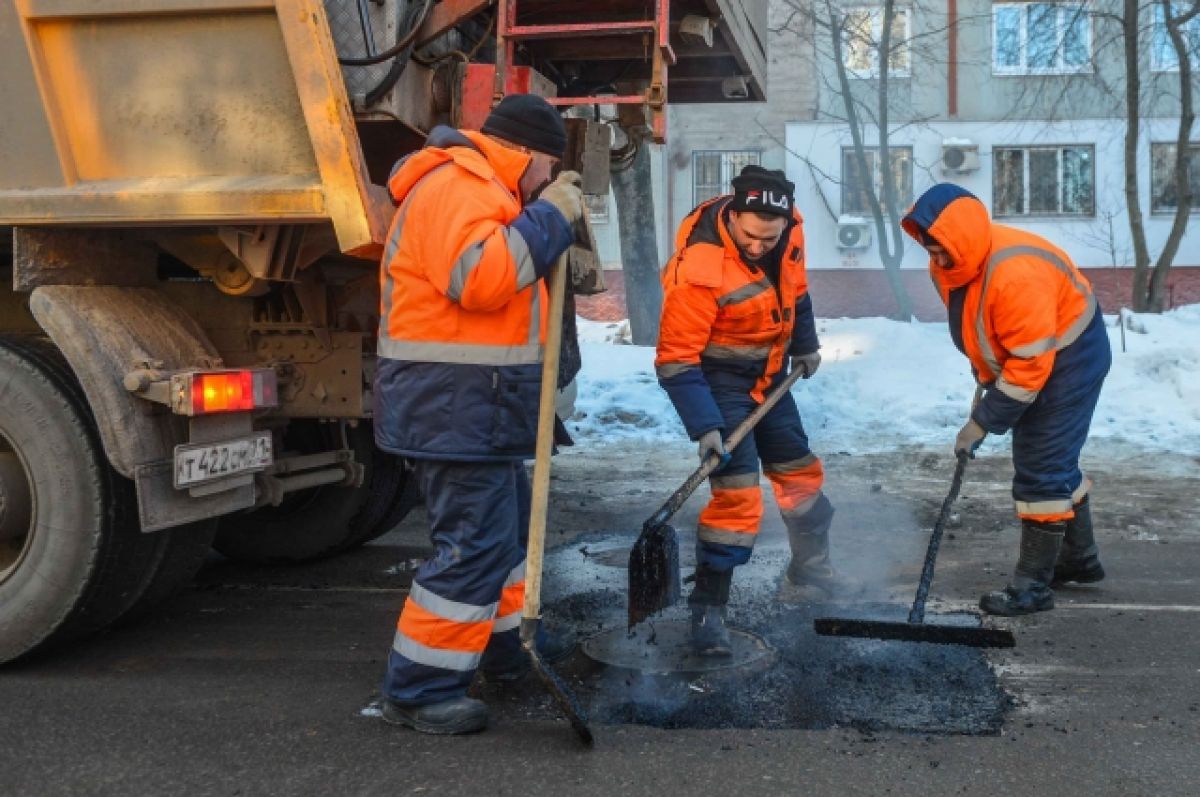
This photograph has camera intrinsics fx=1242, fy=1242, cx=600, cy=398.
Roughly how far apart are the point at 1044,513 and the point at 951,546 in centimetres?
112

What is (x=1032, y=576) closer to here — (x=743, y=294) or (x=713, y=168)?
(x=743, y=294)

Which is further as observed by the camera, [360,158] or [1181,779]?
[360,158]

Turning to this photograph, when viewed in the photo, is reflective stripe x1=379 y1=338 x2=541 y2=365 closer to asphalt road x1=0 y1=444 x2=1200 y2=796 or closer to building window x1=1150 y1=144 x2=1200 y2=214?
asphalt road x1=0 y1=444 x2=1200 y2=796

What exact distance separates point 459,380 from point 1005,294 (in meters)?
2.01

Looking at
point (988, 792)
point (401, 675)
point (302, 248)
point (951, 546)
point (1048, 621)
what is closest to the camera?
point (988, 792)

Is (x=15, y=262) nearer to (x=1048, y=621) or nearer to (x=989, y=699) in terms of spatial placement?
(x=989, y=699)

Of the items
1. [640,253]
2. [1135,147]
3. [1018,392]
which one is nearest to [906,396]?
[640,253]

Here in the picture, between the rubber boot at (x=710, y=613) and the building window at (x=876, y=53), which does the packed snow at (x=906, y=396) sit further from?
the building window at (x=876, y=53)

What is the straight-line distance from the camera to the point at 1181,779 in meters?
2.86

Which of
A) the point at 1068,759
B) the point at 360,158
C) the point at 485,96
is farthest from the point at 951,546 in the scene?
the point at 360,158

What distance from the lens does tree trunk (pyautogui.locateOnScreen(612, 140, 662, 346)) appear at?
527 inches

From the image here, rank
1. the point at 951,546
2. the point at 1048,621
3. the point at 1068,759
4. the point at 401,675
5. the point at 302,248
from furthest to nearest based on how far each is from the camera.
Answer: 1. the point at 951,546
2. the point at 1048,621
3. the point at 302,248
4. the point at 401,675
5. the point at 1068,759

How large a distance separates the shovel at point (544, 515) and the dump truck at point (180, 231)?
0.58 m

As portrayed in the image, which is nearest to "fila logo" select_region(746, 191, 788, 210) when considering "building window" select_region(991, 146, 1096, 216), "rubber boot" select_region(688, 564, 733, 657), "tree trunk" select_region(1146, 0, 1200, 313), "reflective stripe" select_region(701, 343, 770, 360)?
"reflective stripe" select_region(701, 343, 770, 360)
